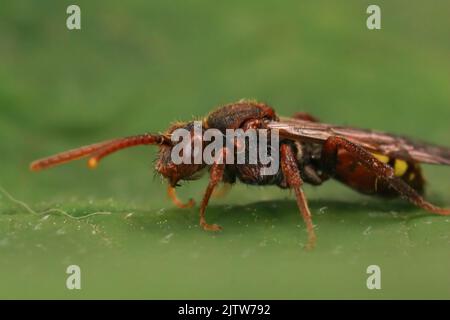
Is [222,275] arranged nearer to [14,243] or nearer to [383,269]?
[383,269]

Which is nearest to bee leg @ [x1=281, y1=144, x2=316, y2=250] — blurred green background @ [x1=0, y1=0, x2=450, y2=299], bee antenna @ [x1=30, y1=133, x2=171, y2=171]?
blurred green background @ [x1=0, y1=0, x2=450, y2=299]

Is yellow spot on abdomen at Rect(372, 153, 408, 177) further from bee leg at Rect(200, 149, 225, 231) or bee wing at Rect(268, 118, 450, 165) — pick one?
bee leg at Rect(200, 149, 225, 231)

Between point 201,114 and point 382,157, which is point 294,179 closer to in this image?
point 382,157

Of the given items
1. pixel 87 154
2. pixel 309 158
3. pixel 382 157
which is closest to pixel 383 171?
pixel 382 157

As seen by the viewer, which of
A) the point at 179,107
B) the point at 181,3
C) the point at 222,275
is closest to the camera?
the point at 222,275

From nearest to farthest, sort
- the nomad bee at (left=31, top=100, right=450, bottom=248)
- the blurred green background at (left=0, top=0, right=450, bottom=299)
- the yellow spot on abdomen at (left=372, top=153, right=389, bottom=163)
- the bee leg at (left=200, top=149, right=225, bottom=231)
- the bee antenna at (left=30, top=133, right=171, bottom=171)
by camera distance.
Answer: the blurred green background at (left=0, top=0, right=450, bottom=299) → the bee antenna at (left=30, top=133, right=171, bottom=171) → the bee leg at (left=200, top=149, right=225, bottom=231) → the nomad bee at (left=31, top=100, right=450, bottom=248) → the yellow spot on abdomen at (left=372, top=153, right=389, bottom=163)

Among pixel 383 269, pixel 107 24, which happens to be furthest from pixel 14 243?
pixel 107 24

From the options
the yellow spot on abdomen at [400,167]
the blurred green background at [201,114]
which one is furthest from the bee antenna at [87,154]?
the yellow spot on abdomen at [400,167]
